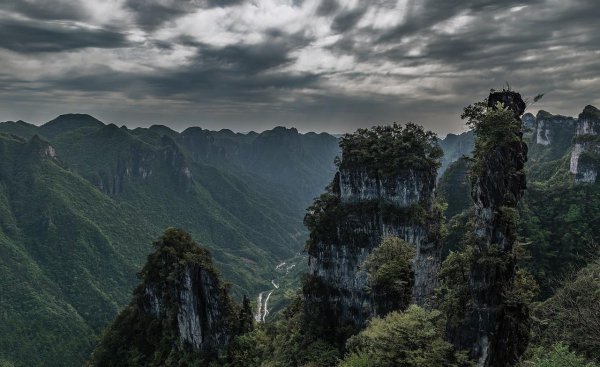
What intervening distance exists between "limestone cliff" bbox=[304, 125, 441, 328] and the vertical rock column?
1941cm

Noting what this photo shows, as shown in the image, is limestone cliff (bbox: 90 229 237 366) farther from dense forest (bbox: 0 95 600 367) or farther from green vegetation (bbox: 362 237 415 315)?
green vegetation (bbox: 362 237 415 315)

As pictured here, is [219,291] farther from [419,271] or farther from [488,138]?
[488,138]

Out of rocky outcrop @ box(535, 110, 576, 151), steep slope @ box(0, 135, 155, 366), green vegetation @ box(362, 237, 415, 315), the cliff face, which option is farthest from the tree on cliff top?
A: rocky outcrop @ box(535, 110, 576, 151)

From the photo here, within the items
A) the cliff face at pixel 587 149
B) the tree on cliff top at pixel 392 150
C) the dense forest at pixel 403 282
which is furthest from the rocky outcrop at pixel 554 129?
the tree on cliff top at pixel 392 150

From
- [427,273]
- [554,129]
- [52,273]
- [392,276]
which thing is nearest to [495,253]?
[392,276]

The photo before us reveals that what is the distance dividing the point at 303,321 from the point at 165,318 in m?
→ 20.9

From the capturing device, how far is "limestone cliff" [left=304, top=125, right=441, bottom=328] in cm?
4594

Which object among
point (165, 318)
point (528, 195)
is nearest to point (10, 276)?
point (165, 318)

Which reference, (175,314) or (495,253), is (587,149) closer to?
(495,253)

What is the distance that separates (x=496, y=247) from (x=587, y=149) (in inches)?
3938

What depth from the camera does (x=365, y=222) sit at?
48.0 metres

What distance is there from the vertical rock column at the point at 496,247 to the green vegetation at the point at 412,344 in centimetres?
173

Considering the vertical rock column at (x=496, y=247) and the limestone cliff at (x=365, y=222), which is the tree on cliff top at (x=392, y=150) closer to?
the limestone cliff at (x=365, y=222)

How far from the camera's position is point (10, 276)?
5517 inches
